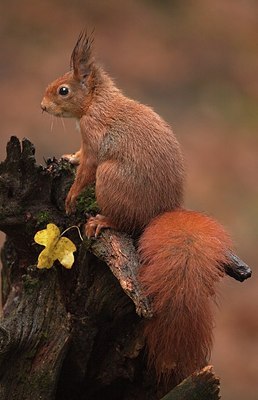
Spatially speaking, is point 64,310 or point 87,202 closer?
point 64,310

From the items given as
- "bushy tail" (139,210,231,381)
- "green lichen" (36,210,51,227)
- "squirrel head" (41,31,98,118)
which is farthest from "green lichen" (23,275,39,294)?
"squirrel head" (41,31,98,118)

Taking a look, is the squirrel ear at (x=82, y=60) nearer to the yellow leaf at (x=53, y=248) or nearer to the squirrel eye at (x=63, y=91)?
the squirrel eye at (x=63, y=91)

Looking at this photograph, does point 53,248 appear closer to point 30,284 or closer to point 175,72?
point 30,284

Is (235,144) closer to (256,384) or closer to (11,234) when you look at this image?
(256,384)

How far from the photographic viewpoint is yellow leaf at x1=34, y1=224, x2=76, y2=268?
2.60 m

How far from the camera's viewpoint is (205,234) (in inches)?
94.3

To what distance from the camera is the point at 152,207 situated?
8.35ft

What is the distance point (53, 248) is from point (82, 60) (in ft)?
2.06

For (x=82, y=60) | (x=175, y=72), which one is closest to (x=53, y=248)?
(x=82, y=60)

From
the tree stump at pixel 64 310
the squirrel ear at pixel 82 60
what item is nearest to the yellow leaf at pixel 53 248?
the tree stump at pixel 64 310

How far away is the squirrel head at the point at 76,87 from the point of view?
2799 mm

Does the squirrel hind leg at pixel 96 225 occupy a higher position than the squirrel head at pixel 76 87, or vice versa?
the squirrel head at pixel 76 87

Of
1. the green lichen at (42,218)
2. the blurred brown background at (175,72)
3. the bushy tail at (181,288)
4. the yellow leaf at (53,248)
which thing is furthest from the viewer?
the blurred brown background at (175,72)

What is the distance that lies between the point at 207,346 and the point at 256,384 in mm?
2400
